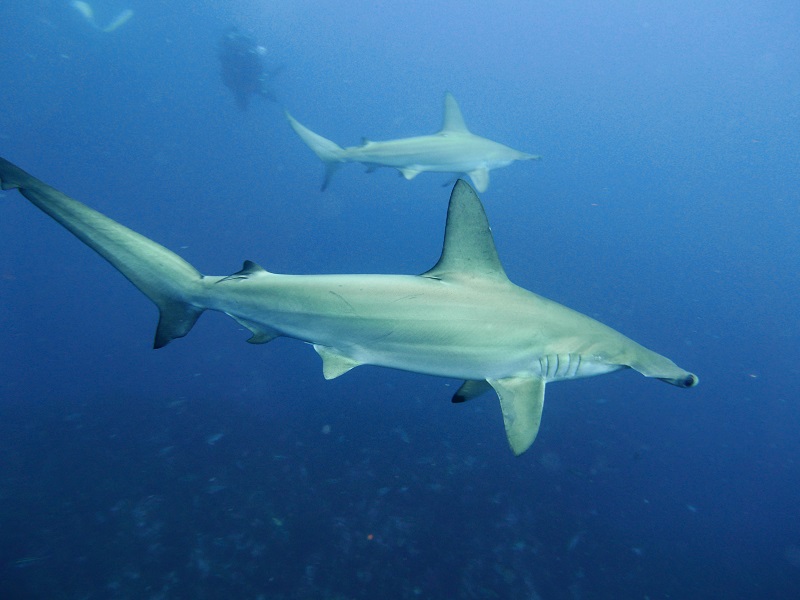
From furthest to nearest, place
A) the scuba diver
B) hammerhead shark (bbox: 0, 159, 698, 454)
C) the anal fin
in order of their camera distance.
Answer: the scuba diver < the anal fin < hammerhead shark (bbox: 0, 159, 698, 454)

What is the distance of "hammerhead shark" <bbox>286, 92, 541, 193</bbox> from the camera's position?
1066 centimetres

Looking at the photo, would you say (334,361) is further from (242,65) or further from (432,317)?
(242,65)

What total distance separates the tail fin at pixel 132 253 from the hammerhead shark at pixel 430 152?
24.7 ft

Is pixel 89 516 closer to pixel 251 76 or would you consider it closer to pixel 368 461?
pixel 368 461

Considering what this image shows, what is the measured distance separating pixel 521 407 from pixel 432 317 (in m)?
1.12

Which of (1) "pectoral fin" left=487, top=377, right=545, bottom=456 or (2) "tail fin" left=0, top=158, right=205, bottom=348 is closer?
(2) "tail fin" left=0, top=158, right=205, bottom=348

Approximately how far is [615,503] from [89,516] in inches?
372

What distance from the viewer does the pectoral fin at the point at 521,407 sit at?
3.42 metres

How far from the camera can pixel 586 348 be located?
365 centimetres

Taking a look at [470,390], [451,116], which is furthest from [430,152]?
[470,390]

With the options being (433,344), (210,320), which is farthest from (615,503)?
(210,320)

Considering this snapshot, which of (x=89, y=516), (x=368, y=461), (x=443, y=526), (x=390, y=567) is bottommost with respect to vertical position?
(x=89, y=516)

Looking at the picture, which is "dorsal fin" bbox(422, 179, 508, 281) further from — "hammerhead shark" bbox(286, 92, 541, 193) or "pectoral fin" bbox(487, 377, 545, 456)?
"hammerhead shark" bbox(286, 92, 541, 193)

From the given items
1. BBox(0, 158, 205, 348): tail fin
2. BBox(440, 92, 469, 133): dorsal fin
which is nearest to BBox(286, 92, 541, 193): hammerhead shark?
BBox(440, 92, 469, 133): dorsal fin
